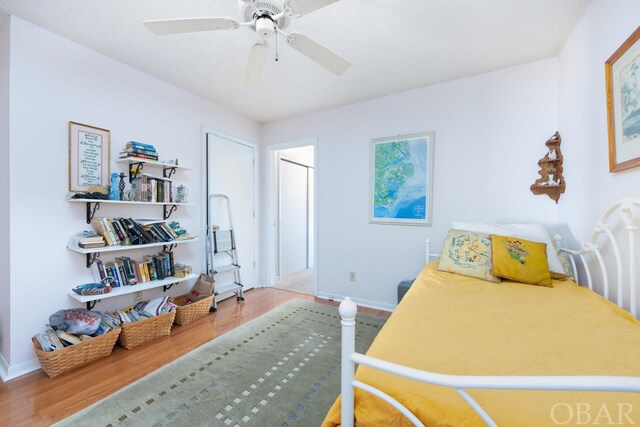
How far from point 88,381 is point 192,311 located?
3.06 ft

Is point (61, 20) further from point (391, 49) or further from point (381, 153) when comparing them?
point (381, 153)

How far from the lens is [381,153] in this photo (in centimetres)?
304

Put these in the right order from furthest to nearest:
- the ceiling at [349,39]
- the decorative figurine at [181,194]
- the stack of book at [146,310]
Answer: the decorative figurine at [181,194] → the stack of book at [146,310] → the ceiling at [349,39]

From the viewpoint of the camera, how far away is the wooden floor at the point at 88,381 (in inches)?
59.8

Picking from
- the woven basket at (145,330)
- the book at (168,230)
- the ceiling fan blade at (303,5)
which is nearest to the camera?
the ceiling fan blade at (303,5)

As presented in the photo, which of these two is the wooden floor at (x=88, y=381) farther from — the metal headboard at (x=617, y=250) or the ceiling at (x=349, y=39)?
the metal headboard at (x=617, y=250)

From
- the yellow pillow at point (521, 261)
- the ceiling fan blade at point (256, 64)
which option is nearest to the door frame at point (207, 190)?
the ceiling fan blade at point (256, 64)

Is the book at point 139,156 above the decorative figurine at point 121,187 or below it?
above

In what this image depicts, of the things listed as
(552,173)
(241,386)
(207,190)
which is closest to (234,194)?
(207,190)

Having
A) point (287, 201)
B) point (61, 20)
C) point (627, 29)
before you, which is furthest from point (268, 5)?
point (287, 201)

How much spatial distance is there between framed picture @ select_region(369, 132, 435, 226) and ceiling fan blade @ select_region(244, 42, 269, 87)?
173cm

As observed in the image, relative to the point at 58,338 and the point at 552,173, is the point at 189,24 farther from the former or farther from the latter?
the point at 552,173

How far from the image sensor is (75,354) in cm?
186

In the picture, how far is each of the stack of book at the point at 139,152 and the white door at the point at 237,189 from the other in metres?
0.73
